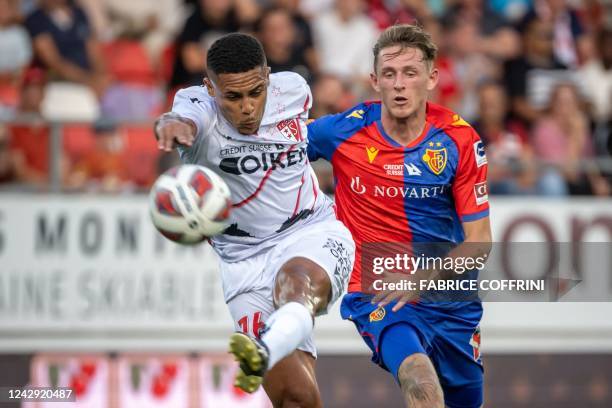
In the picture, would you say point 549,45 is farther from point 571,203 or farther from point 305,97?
point 305,97

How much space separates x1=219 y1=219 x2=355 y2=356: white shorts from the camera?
22.7ft

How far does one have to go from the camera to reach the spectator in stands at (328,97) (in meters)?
11.6

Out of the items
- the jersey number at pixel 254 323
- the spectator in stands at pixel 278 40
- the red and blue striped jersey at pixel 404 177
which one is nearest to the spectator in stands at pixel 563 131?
the spectator in stands at pixel 278 40

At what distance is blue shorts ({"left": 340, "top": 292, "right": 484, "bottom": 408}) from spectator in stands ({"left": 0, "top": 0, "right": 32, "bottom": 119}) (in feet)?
19.5

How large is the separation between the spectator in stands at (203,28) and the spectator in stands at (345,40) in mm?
1001

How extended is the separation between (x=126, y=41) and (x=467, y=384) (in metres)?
6.82

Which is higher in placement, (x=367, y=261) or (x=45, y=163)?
(x=45, y=163)

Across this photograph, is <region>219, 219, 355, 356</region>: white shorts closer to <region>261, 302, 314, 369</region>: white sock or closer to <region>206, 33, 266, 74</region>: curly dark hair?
<region>261, 302, 314, 369</region>: white sock

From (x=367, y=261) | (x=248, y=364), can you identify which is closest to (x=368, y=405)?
(x=367, y=261)

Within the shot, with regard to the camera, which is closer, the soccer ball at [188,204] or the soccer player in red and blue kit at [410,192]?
the soccer ball at [188,204]

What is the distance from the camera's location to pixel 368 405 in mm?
11945

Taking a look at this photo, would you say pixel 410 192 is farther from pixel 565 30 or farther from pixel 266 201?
pixel 565 30

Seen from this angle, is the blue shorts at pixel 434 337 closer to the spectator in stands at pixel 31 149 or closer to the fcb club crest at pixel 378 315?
the fcb club crest at pixel 378 315

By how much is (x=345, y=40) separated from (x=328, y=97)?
5.85 ft
